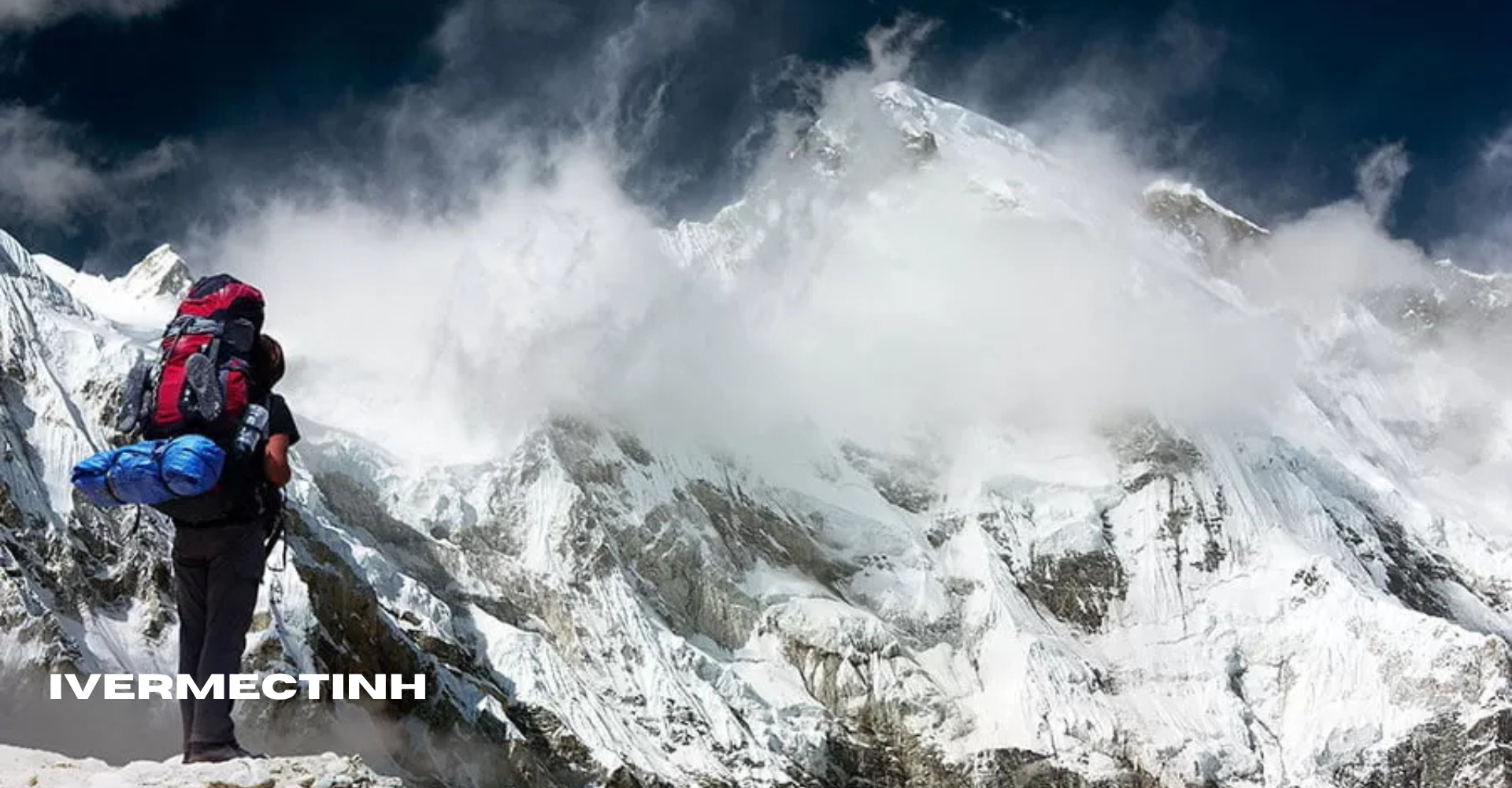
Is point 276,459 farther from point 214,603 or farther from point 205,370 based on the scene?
point 214,603

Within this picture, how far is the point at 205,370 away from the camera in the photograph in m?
13.8

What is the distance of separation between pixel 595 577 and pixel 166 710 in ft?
372

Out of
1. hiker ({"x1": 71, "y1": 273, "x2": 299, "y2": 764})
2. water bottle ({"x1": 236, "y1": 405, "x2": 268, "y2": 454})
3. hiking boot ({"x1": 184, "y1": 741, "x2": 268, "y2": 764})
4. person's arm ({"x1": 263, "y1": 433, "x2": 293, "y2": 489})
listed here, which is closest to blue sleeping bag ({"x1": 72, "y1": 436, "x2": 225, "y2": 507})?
hiker ({"x1": 71, "y1": 273, "x2": 299, "y2": 764})

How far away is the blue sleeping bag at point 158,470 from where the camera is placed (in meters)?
13.1

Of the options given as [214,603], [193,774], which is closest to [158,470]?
[214,603]

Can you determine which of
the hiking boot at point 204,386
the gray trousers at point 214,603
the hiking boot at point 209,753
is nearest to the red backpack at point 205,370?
the hiking boot at point 204,386

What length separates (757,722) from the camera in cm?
19062

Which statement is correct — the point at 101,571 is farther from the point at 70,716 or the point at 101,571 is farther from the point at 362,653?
the point at 362,653

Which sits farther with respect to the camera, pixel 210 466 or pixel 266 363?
pixel 266 363

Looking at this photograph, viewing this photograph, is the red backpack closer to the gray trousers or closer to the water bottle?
the water bottle

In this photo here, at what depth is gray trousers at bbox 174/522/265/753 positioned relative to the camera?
14.1m

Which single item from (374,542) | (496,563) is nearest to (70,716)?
(374,542)

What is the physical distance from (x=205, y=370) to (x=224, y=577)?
2079mm

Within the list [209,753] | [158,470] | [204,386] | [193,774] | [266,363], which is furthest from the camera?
[266,363]
